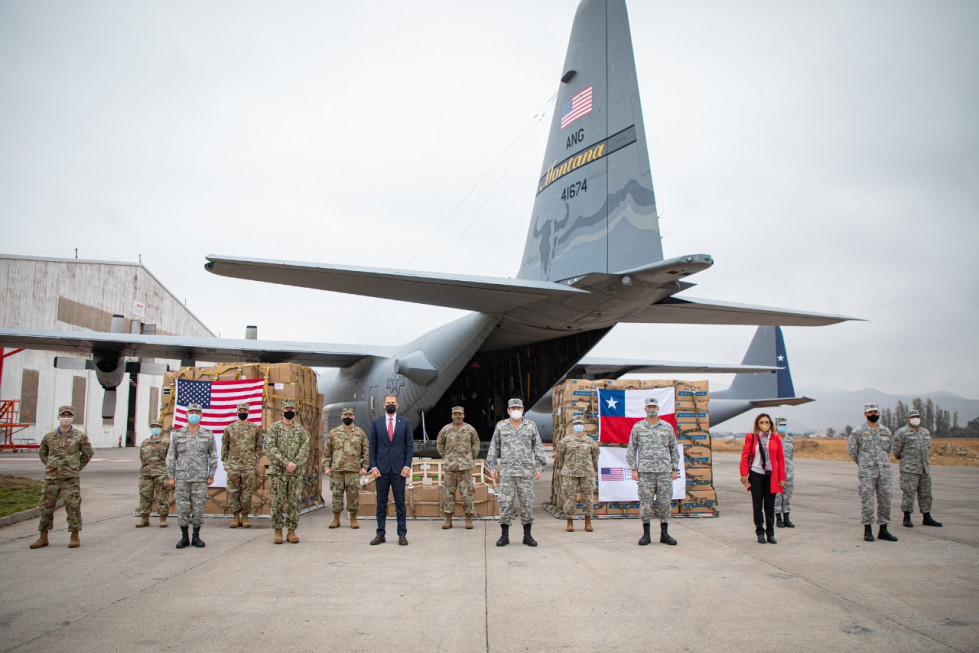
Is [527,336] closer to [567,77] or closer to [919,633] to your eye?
[567,77]

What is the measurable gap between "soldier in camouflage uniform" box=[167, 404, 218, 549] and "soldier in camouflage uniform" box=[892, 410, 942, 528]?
892cm

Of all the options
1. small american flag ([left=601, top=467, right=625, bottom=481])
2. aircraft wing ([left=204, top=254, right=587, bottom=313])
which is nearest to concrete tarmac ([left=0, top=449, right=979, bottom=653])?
small american flag ([left=601, top=467, right=625, bottom=481])

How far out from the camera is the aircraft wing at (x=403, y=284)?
736 centimetres

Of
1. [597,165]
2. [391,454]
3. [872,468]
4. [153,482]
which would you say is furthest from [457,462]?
[872,468]

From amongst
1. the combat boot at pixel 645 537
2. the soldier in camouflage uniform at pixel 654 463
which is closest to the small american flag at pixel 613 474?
the soldier in camouflage uniform at pixel 654 463

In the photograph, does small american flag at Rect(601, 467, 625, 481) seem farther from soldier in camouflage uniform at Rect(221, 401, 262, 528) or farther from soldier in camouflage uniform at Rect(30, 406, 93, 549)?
soldier in camouflage uniform at Rect(30, 406, 93, 549)

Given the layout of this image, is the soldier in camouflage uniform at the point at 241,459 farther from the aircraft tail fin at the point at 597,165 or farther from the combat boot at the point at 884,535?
the combat boot at the point at 884,535

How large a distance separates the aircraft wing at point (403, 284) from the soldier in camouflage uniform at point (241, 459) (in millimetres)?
1918

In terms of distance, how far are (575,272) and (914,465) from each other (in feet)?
17.7

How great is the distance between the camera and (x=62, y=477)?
265 inches

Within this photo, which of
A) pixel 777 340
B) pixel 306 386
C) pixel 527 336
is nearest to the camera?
pixel 306 386

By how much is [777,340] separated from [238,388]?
22457 mm

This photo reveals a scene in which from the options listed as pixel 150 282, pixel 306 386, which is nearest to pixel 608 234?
pixel 306 386

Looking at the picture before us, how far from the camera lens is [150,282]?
34.0 m
